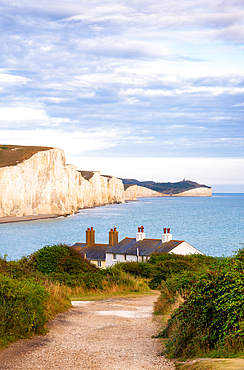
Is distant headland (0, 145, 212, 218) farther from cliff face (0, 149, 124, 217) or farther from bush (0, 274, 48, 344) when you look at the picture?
bush (0, 274, 48, 344)

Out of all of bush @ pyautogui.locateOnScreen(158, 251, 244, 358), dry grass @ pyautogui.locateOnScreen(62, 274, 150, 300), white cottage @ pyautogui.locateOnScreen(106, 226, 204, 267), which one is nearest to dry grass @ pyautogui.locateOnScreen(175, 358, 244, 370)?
bush @ pyautogui.locateOnScreen(158, 251, 244, 358)

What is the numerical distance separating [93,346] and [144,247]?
2987cm

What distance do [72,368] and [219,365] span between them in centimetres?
282

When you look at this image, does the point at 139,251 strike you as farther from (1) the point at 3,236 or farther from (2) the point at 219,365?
(1) the point at 3,236

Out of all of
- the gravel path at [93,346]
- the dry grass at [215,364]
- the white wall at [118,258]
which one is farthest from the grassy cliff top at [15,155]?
the dry grass at [215,364]

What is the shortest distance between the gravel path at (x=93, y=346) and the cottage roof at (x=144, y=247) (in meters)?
23.8

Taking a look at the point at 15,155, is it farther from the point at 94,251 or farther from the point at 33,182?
the point at 94,251

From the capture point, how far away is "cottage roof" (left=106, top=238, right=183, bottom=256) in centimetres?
3696

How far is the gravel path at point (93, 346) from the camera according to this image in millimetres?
7434

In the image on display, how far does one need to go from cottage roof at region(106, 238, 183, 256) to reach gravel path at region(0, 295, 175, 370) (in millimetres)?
23789

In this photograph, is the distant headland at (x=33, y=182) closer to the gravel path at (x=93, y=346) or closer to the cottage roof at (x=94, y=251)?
the cottage roof at (x=94, y=251)

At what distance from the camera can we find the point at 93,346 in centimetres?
883

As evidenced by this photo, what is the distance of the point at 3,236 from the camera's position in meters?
77.6

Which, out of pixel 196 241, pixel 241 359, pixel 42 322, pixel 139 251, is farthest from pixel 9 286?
pixel 196 241
